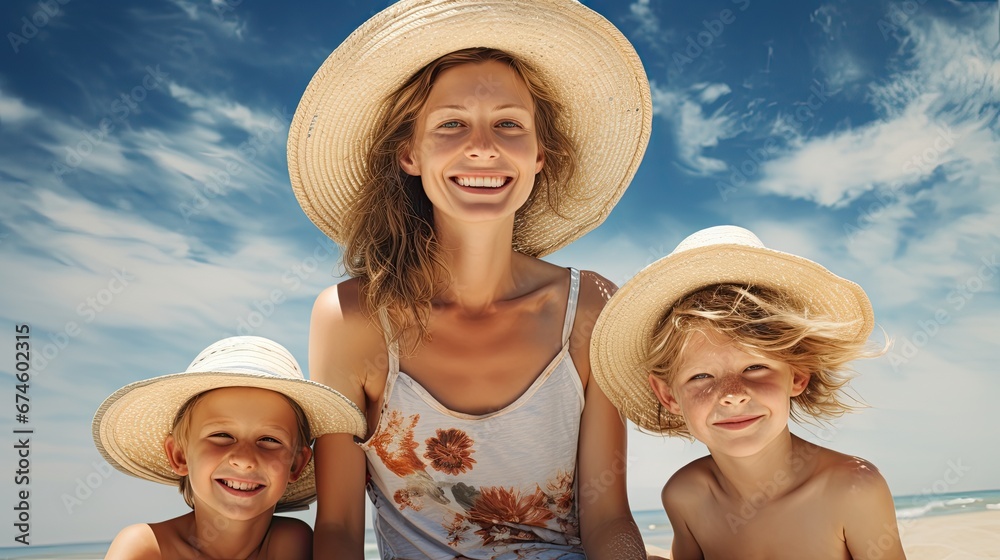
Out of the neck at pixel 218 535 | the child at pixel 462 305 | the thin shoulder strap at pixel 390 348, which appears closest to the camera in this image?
the neck at pixel 218 535

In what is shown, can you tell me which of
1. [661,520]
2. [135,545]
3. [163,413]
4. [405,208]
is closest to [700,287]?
[405,208]

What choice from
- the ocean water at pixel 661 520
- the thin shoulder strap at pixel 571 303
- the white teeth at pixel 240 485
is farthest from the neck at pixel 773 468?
the ocean water at pixel 661 520

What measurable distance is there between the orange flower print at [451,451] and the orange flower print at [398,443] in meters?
0.05

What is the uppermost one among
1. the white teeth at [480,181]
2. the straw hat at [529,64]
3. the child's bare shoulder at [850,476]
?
the straw hat at [529,64]

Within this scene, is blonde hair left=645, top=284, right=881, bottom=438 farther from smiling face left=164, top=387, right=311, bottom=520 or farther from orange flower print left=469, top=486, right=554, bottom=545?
smiling face left=164, top=387, right=311, bottom=520

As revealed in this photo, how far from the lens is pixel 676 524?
286cm

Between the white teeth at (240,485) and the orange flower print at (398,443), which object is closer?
the white teeth at (240,485)

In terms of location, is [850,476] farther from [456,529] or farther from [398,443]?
[398,443]

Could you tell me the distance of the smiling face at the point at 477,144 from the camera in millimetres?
2824

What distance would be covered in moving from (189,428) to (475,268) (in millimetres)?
1141

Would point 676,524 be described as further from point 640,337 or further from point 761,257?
→ point 761,257

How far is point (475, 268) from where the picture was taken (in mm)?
3102

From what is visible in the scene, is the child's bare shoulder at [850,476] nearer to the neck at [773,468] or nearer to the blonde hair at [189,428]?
the neck at [773,468]

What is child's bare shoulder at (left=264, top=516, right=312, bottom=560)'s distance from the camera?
9.24 feet
